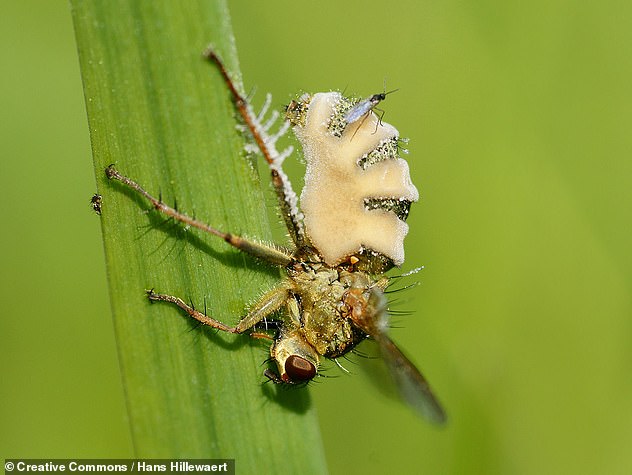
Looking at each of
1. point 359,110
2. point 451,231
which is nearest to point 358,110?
point 359,110

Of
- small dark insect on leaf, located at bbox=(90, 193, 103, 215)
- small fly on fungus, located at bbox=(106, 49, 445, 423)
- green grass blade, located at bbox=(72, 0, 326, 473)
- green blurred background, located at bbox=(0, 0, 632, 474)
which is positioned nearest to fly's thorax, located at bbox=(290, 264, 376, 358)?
small fly on fungus, located at bbox=(106, 49, 445, 423)

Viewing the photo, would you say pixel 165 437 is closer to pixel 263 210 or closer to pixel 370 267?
pixel 263 210

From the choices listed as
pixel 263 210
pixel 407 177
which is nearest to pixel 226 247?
pixel 263 210

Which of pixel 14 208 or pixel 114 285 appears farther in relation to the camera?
pixel 14 208

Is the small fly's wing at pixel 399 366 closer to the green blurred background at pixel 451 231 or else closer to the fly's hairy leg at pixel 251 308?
the fly's hairy leg at pixel 251 308

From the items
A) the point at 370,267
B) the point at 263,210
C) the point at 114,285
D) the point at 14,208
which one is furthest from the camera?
the point at 14,208

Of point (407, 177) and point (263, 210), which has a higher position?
point (407, 177)

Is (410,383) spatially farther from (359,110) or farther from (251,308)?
(359,110)
